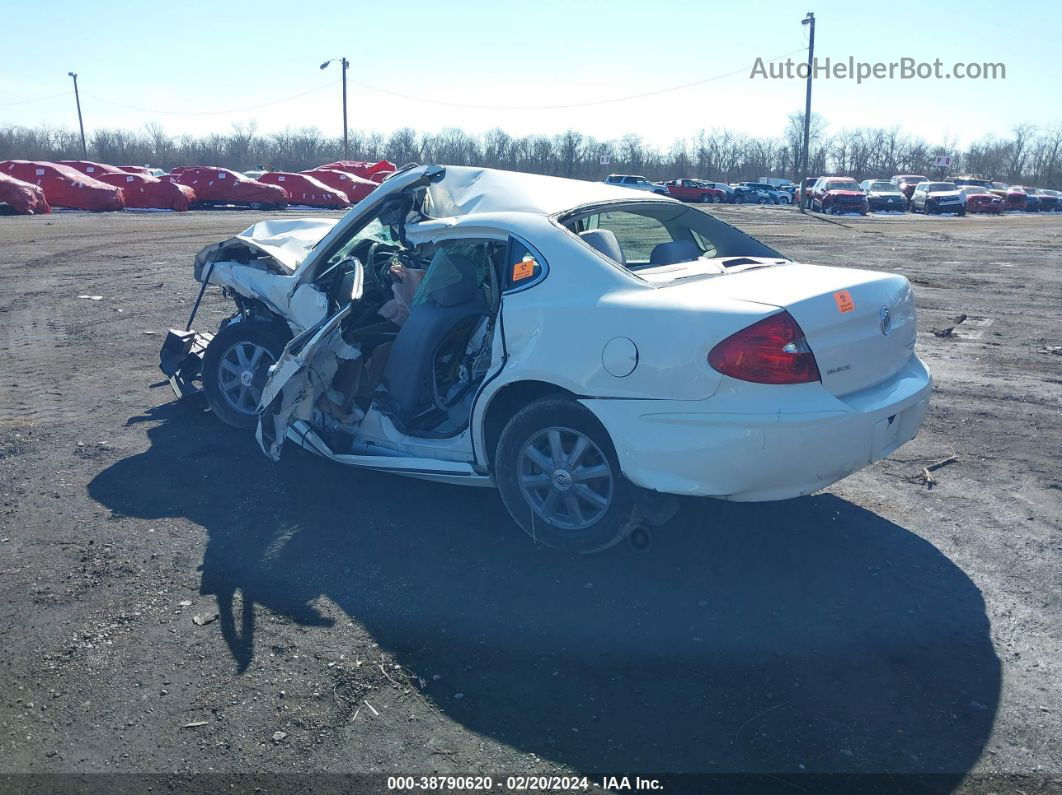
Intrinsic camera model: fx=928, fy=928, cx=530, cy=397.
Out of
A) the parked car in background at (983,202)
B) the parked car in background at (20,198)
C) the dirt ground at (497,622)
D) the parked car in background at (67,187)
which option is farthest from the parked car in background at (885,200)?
the dirt ground at (497,622)

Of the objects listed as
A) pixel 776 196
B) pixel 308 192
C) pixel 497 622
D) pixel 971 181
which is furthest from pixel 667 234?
pixel 971 181

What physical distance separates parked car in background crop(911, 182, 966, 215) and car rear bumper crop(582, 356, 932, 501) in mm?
45616

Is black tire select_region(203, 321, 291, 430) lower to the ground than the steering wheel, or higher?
lower

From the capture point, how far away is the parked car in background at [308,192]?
39.7 meters

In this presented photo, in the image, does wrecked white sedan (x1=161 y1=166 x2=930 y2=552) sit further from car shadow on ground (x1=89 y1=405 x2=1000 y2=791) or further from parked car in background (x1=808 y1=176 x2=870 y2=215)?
parked car in background (x1=808 y1=176 x2=870 y2=215)

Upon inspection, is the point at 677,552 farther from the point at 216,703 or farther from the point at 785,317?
the point at 216,703

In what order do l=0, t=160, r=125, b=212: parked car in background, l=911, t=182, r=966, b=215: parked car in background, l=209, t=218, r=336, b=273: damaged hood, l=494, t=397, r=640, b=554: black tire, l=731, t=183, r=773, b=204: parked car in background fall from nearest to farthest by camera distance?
l=494, t=397, r=640, b=554: black tire
l=209, t=218, r=336, b=273: damaged hood
l=0, t=160, r=125, b=212: parked car in background
l=911, t=182, r=966, b=215: parked car in background
l=731, t=183, r=773, b=204: parked car in background

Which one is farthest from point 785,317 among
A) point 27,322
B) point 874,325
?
point 27,322

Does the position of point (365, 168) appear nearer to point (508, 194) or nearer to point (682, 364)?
point (508, 194)

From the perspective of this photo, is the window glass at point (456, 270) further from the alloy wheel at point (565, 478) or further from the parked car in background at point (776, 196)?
the parked car in background at point (776, 196)

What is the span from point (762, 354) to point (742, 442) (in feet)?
1.23

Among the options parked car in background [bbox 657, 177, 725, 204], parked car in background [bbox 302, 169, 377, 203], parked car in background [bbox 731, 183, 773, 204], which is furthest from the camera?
parked car in background [bbox 731, 183, 773, 204]

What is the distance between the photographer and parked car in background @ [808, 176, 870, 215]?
136 feet

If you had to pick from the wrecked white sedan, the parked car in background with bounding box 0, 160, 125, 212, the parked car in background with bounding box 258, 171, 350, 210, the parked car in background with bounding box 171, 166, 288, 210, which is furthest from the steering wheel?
the parked car in background with bounding box 258, 171, 350, 210
